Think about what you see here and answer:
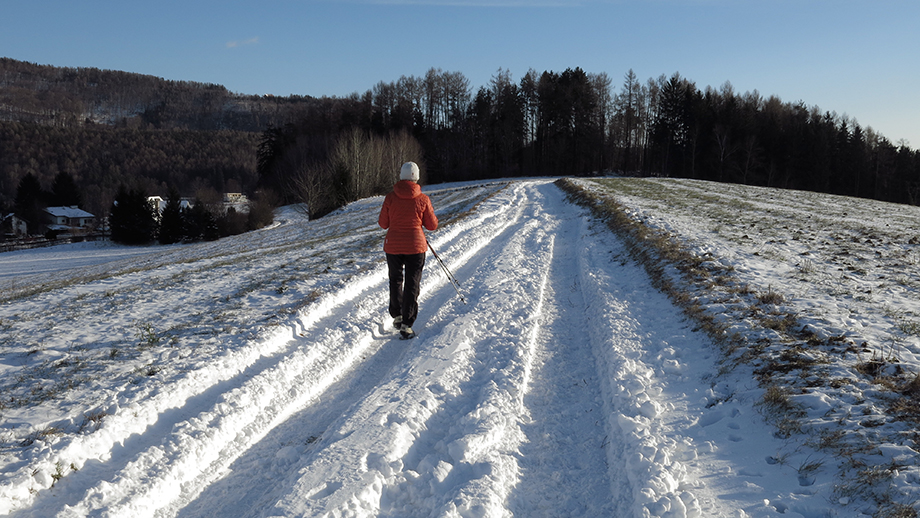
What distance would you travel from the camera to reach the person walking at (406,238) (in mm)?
7348

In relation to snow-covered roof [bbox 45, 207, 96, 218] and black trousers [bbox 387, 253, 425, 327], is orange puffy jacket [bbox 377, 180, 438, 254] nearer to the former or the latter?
black trousers [bbox 387, 253, 425, 327]

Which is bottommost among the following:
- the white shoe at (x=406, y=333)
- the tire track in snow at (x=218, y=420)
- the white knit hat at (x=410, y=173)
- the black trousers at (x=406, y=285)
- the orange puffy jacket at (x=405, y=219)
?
the tire track in snow at (x=218, y=420)

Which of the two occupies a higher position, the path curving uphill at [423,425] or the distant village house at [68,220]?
the path curving uphill at [423,425]

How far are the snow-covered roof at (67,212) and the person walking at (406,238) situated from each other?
11420 centimetres

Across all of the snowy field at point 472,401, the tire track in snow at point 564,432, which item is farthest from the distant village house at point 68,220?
the tire track in snow at point 564,432

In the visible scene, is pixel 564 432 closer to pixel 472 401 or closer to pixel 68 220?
pixel 472 401

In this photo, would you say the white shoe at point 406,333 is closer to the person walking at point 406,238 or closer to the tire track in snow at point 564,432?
the person walking at point 406,238

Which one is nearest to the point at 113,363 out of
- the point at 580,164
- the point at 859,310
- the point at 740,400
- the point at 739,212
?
the point at 740,400

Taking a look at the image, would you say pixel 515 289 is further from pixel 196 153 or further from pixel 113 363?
pixel 196 153

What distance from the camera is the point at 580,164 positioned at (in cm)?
7619

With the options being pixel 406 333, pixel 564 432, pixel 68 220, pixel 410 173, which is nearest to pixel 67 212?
pixel 68 220

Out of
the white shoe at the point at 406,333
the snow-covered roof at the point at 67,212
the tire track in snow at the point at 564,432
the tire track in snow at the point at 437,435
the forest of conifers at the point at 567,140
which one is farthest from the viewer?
the snow-covered roof at the point at 67,212

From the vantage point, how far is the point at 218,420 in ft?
→ 15.5

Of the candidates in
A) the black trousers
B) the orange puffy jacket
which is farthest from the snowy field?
the orange puffy jacket
